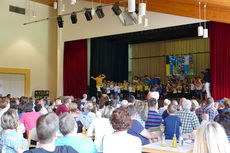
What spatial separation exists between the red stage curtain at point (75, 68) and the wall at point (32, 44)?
2.48 feet

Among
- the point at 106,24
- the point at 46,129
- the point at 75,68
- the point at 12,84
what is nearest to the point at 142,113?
the point at 46,129

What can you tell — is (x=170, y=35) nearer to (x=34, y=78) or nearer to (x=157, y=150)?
(x=34, y=78)

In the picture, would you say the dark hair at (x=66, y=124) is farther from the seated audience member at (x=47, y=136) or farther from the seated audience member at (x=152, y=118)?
the seated audience member at (x=152, y=118)

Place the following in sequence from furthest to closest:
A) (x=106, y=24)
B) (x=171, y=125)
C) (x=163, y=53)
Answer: (x=163, y=53) < (x=106, y=24) < (x=171, y=125)

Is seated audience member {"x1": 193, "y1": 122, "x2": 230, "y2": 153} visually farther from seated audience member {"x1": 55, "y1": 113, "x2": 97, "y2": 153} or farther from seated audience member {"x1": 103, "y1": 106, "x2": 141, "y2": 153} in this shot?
seated audience member {"x1": 55, "y1": 113, "x2": 97, "y2": 153}

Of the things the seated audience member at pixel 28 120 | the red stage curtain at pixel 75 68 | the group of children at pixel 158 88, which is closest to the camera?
the seated audience member at pixel 28 120

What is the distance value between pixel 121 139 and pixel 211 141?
42.9 inches

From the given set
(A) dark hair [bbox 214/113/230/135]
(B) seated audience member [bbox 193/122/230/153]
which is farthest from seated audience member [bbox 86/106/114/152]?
(B) seated audience member [bbox 193/122/230/153]

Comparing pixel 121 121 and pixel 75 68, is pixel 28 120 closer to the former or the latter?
pixel 121 121

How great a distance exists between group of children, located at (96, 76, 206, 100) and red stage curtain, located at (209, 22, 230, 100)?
1.77 m

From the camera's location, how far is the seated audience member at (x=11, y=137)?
276cm

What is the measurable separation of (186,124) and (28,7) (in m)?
13.3

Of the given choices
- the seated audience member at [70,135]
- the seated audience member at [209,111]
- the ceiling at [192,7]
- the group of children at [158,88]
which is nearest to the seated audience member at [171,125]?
the seated audience member at [209,111]

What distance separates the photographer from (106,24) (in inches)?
551
